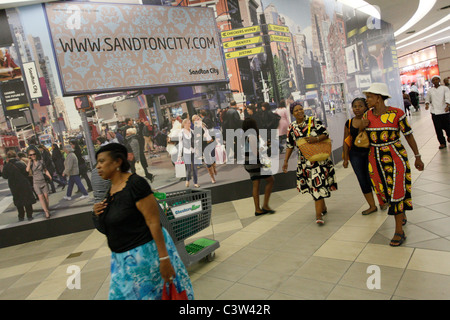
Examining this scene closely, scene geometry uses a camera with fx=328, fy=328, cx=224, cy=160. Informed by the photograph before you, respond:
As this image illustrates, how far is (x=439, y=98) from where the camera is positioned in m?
7.30

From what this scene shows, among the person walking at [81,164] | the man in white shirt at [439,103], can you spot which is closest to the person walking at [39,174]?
the person walking at [81,164]

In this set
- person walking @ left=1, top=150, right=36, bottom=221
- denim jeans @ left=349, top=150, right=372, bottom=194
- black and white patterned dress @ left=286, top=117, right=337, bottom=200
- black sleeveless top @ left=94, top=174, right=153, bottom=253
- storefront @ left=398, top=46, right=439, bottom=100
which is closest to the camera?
black sleeveless top @ left=94, top=174, right=153, bottom=253

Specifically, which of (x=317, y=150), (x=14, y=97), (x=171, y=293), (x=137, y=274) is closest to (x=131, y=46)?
(x=14, y=97)

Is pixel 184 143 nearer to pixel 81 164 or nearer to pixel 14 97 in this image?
pixel 81 164

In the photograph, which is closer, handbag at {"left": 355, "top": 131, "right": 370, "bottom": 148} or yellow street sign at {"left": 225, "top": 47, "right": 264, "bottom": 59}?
handbag at {"left": 355, "top": 131, "right": 370, "bottom": 148}

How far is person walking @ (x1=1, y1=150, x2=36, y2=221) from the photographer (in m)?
5.69

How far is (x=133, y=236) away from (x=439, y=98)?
7.76 meters

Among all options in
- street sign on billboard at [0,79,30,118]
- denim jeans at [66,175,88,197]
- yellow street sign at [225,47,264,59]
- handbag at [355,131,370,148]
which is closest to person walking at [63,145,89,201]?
denim jeans at [66,175,88,197]

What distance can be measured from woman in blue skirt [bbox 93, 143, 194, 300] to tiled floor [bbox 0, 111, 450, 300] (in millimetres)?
1002

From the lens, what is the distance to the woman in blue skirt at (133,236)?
6.40 ft

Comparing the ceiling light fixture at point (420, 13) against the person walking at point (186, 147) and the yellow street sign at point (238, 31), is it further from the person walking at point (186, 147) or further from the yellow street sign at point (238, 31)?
the person walking at point (186, 147)

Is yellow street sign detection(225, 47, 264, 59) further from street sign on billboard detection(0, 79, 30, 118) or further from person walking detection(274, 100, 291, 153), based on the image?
street sign on billboard detection(0, 79, 30, 118)
